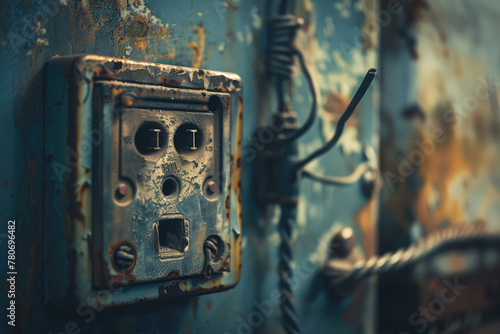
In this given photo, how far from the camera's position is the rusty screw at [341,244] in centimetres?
80

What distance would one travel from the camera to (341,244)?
800 mm

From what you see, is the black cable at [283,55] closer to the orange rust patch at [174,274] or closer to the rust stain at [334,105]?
the rust stain at [334,105]

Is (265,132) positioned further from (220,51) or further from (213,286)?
(213,286)

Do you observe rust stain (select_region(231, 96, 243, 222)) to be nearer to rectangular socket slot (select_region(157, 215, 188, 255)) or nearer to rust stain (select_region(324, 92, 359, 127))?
rectangular socket slot (select_region(157, 215, 188, 255))

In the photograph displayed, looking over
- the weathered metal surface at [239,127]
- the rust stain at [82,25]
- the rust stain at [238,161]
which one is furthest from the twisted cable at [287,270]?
the rust stain at [82,25]

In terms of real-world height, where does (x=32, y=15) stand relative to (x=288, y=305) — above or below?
above

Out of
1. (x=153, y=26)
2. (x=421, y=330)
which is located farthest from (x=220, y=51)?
(x=421, y=330)

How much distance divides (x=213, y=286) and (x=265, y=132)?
0.23 m

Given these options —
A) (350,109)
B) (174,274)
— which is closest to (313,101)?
(350,109)

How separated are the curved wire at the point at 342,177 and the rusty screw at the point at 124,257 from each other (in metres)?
0.32

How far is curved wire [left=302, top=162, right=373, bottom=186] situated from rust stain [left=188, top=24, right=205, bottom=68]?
0.74 feet

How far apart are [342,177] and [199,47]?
0.31m

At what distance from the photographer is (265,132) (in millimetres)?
706

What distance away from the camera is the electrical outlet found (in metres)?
0.49
